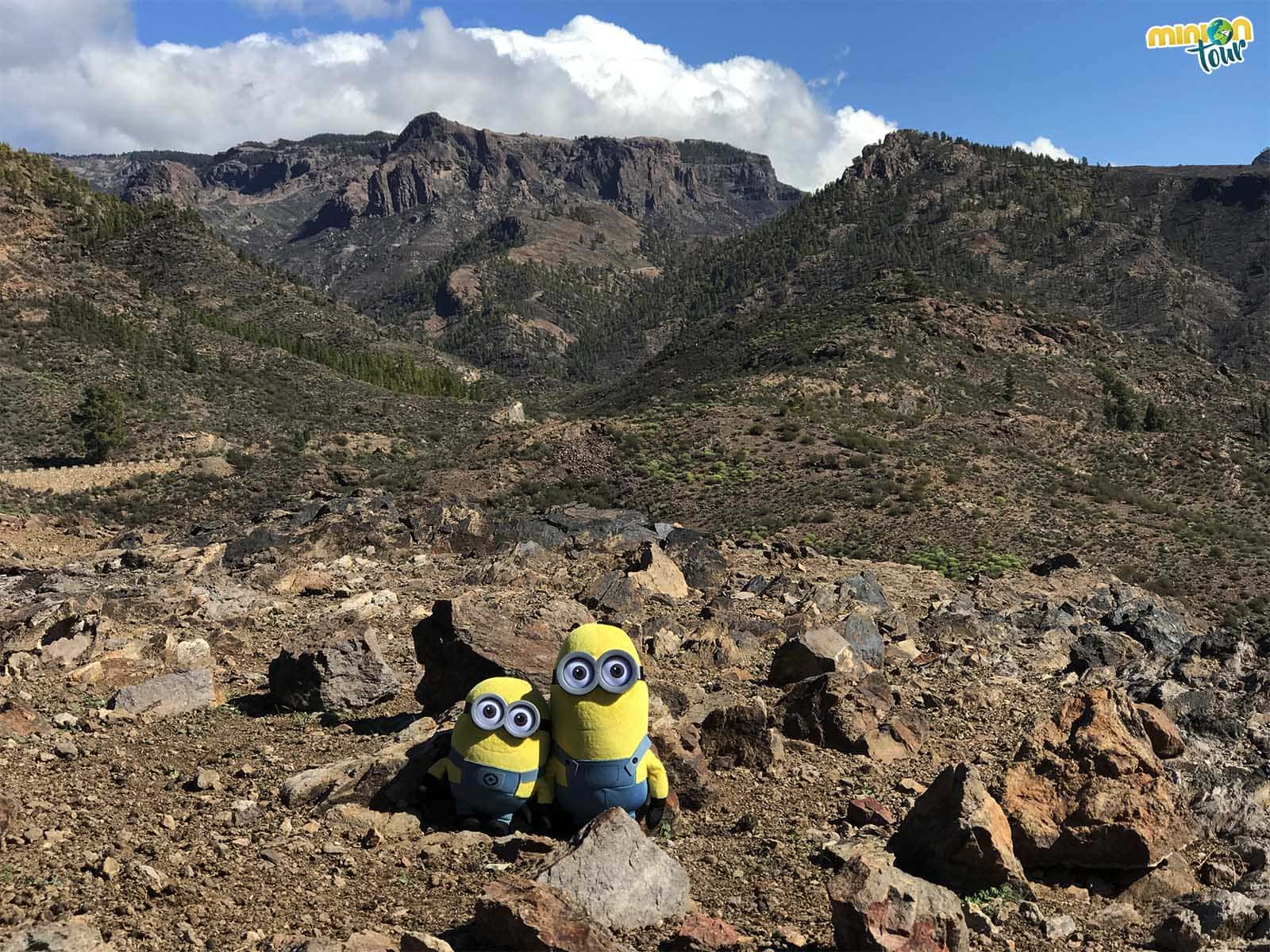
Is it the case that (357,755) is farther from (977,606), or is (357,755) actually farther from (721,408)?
(721,408)

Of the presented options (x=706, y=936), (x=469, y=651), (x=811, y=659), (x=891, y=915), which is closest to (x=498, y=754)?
(x=706, y=936)

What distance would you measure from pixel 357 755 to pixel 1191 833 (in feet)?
21.3

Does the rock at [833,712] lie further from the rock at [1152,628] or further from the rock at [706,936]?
the rock at [1152,628]

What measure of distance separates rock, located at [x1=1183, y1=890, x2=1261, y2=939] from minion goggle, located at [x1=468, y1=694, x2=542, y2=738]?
4.35m

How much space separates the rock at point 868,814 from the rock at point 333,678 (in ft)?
16.0

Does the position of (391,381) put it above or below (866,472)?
above

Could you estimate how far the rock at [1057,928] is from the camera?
5.69 metres

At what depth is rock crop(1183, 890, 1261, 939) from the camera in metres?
5.52

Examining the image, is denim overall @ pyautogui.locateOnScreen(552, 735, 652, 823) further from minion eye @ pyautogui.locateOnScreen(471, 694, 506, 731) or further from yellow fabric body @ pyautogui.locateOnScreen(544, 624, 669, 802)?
minion eye @ pyautogui.locateOnScreen(471, 694, 506, 731)

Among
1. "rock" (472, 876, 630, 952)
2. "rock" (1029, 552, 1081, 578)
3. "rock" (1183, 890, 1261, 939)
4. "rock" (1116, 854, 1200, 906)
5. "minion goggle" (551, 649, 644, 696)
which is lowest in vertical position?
"rock" (1029, 552, 1081, 578)

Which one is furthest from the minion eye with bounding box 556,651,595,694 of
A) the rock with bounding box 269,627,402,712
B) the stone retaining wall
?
the stone retaining wall

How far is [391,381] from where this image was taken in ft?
252

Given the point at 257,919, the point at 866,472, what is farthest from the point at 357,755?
the point at 866,472

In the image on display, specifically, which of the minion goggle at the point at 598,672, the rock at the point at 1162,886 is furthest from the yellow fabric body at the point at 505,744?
the rock at the point at 1162,886
